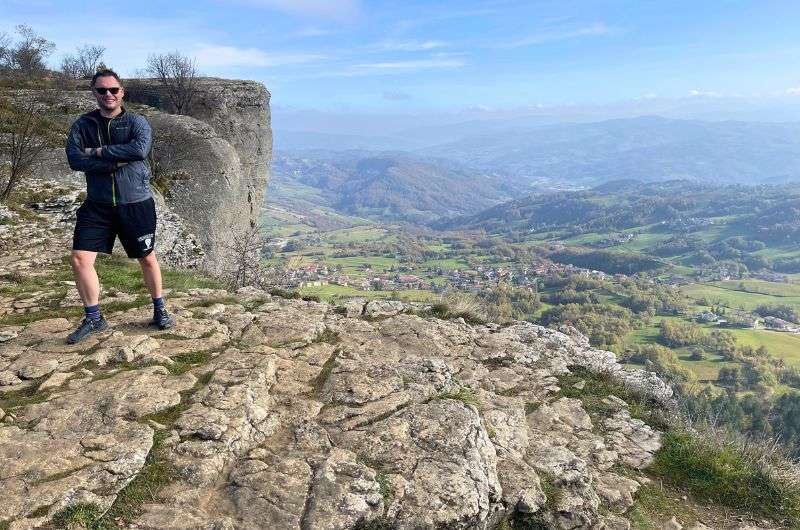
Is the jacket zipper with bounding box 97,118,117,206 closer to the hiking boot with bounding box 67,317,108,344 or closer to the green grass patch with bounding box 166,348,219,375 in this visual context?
the hiking boot with bounding box 67,317,108,344

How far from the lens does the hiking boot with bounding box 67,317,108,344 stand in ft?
20.5

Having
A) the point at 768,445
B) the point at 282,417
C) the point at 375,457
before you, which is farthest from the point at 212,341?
the point at 768,445

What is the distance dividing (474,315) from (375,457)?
5.36 m

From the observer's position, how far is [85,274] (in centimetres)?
618

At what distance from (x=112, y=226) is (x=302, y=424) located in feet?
12.7

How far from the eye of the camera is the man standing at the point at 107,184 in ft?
19.0

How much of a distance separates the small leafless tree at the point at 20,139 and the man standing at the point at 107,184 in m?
8.67

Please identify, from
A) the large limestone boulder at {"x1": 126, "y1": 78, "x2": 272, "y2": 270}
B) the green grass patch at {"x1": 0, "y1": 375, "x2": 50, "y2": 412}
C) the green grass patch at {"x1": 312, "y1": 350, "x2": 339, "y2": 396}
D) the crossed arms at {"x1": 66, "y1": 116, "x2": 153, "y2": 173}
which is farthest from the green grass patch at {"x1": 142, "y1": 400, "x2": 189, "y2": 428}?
the large limestone boulder at {"x1": 126, "y1": 78, "x2": 272, "y2": 270}

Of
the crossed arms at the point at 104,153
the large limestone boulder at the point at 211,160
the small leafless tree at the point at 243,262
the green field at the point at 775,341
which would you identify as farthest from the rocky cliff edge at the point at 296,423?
the green field at the point at 775,341

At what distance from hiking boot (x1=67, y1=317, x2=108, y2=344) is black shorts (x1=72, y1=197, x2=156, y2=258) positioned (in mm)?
1049

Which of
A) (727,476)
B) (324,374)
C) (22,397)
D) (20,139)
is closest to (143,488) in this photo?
(22,397)

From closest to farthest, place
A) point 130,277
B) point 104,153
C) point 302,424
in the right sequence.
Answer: point 302,424, point 104,153, point 130,277

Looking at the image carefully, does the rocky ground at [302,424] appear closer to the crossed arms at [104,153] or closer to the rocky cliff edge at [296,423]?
the rocky cliff edge at [296,423]

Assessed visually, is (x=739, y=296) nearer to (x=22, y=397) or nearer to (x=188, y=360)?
(x=188, y=360)
